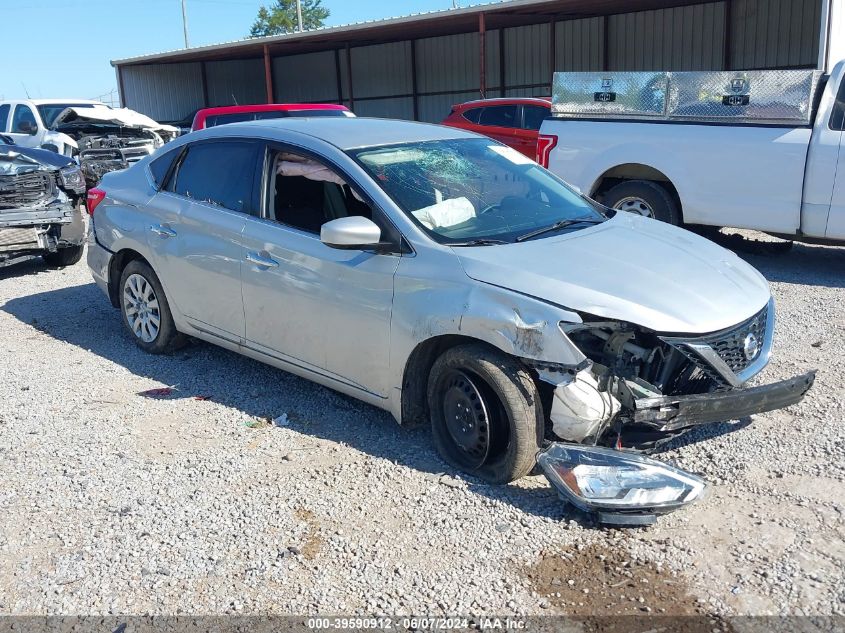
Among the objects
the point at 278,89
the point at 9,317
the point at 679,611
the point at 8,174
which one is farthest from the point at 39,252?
the point at 278,89

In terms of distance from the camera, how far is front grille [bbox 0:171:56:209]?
339 inches

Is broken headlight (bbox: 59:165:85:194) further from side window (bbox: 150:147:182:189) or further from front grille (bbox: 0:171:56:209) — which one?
side window (bbox: 150:147:182:189)

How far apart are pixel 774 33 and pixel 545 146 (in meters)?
13.6

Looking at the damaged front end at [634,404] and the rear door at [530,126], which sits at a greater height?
the rear door at [530,126]

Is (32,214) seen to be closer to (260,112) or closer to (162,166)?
(162,166)

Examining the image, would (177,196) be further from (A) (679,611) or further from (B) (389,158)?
(A) (679,611)

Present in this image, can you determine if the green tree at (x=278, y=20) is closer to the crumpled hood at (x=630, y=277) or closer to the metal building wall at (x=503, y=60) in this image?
the metal building wall at (x=503, y=60)

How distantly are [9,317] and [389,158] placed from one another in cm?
467

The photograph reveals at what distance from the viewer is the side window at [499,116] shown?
43.3ft

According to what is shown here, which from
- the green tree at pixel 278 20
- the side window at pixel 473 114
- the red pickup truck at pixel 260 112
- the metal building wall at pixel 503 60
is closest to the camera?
the red pickup truck at pixel 260 112

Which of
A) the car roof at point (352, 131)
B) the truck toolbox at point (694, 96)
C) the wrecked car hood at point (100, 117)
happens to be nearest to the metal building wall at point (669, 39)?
the truck toolbox at point (694, 96)

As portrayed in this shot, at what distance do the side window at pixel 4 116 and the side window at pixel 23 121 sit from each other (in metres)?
0.33

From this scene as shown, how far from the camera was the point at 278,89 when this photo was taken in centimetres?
3447

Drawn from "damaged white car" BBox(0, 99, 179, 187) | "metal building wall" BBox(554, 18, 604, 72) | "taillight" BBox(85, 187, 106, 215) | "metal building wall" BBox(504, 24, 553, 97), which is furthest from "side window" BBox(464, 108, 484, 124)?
"metal building wall" BBox(504, 24, 553, 97)
